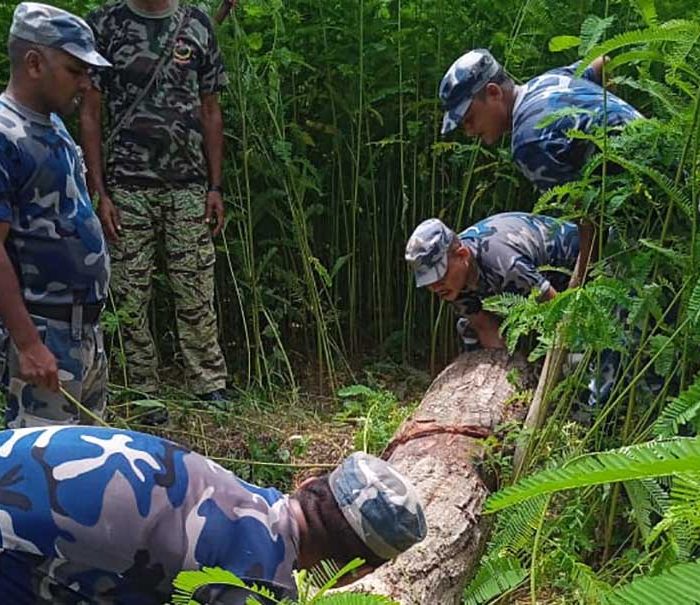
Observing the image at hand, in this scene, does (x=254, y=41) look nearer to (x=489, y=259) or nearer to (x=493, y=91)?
(x=493, y=91)

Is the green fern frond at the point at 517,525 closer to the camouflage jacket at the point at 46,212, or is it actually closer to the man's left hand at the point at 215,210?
the camouflage jacket at the point at 46,212

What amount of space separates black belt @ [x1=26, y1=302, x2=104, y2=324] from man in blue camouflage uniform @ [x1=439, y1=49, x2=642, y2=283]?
148cm

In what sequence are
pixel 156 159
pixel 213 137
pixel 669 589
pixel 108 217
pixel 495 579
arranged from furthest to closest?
pixel 213 137 → pixel 156 159 → pixel 108 217 → pixel 495 579 → pixel 669 589

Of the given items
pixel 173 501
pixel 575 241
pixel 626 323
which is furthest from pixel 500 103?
pixel 173 501

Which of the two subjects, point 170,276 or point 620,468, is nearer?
point 620,468

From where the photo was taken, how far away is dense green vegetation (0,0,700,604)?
2801 mm

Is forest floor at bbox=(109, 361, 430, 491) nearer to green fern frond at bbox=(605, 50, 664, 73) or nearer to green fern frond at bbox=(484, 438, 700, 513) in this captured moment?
green fern frond at bbox=(605, 50, 664, 73)

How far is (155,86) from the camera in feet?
14.1

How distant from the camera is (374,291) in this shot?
5531 mm

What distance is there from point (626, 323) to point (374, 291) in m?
2.67

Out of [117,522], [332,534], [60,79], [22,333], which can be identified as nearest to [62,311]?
[22,333]

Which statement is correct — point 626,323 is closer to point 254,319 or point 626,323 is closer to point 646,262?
point 646,262

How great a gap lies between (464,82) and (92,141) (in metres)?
1.65

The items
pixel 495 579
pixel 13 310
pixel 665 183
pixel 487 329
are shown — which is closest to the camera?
pixel 495 579
